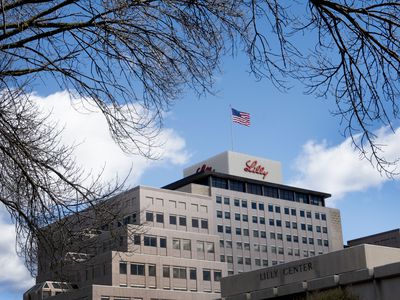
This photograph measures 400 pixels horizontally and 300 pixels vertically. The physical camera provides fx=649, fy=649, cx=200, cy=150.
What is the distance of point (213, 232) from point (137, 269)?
18.2 metres

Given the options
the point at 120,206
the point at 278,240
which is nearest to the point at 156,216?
the point at 278,240

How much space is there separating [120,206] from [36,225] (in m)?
1.29

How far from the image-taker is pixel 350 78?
7.26 metres

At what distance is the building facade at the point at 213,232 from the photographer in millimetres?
75000

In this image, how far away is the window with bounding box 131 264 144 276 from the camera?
7471 centimetres

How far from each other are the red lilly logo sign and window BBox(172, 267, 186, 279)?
28568 millimetres

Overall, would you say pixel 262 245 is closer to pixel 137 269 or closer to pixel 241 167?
pixel 241 167

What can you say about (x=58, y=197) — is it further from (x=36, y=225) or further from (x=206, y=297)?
(x=206, y=297)

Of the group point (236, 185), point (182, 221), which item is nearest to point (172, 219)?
point (182, 221)

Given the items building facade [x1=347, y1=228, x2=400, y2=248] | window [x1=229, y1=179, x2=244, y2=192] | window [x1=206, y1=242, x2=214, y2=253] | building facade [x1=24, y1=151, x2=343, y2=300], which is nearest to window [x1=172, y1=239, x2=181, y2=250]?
building facade [x1=24, y1=151, x2=343, y2=300]

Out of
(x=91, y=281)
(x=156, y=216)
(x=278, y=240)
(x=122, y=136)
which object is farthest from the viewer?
(x=278, y=240)

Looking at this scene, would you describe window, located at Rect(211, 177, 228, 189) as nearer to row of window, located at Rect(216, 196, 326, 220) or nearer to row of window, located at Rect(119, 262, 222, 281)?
row of window, located at Rect(216, 196, 326, 220)

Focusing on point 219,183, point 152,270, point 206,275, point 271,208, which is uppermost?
point 219,183

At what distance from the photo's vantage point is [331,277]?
40969mm
